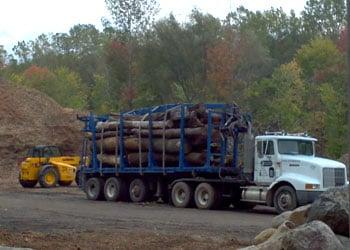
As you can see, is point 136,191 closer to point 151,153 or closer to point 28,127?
point 151,153

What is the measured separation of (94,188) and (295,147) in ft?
33.0

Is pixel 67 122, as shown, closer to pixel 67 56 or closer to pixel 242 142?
pixel 242 142

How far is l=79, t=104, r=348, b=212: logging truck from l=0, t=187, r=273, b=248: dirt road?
81 cm

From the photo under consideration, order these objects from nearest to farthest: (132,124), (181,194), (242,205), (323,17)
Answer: (242,205)
(181,194)
(132,124)
(323,17)

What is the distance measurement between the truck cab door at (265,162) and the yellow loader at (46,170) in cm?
1669

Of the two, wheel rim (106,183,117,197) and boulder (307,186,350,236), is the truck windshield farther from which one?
boulder (307,186,350,236)

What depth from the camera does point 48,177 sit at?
1676 inches

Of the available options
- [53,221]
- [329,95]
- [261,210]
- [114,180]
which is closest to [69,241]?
[53,221]

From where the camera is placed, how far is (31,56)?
126 metres

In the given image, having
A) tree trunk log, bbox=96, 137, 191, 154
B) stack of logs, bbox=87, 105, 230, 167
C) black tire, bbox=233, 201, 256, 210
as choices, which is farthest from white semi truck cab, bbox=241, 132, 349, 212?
tree trunk log, bbox=96, 137, 191, 154

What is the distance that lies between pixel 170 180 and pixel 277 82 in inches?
1459

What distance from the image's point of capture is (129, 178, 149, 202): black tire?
31391mm

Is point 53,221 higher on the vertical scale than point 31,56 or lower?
lower

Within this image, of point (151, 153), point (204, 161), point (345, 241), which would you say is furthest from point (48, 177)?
point (345, 241)
